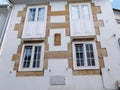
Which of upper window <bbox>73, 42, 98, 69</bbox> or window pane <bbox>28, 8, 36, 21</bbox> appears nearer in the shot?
upper window <bbox>73, 42, 98, 69</bbox>

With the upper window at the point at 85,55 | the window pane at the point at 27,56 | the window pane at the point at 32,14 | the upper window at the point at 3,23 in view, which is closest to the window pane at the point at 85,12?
the upper window at the point at 85,55

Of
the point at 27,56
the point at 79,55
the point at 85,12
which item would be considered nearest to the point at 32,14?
the point at 27,56

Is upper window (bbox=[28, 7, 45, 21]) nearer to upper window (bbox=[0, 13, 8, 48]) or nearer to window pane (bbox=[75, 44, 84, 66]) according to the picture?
upper window (bbox=[0, 13, 8, 48])

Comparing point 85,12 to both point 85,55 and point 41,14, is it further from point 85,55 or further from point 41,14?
point 85,55

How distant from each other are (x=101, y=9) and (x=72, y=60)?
12.4 feet

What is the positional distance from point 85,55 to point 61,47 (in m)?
1.30

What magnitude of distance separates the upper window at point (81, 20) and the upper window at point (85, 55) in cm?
66

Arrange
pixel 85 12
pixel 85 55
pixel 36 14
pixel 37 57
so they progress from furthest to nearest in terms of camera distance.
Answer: pixel 36 14, pixel 85 12, pixel 37 57, pixel 85 55

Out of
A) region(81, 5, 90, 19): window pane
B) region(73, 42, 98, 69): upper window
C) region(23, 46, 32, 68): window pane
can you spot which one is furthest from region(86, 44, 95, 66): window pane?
region(23, 46, 32, 68): window pane

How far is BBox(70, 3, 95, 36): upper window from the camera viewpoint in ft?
26.3

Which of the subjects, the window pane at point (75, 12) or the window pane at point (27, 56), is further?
the window pane at point (75, 12)

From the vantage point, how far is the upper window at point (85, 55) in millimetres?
7078

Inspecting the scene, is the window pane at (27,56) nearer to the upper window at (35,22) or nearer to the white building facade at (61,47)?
the white building facade at (61,47)

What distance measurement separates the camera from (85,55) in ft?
24.1
